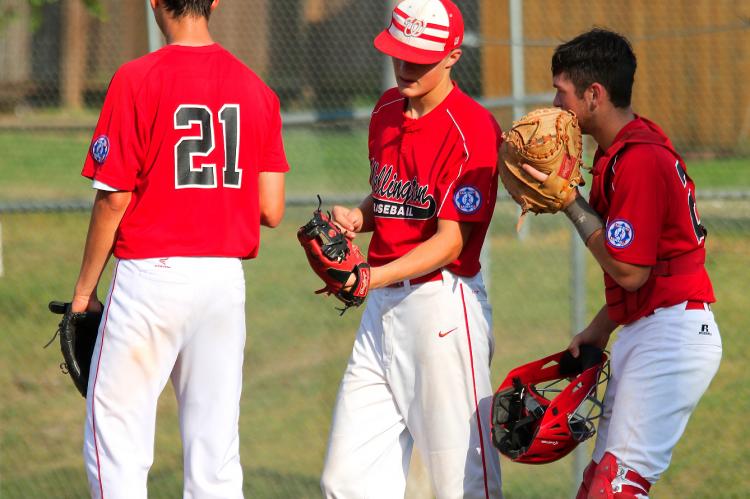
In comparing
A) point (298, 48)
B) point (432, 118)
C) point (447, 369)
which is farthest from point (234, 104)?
point (298, 48)

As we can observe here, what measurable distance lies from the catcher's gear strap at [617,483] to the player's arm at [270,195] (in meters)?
1.48

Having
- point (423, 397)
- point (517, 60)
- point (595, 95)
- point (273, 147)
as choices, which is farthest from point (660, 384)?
point (517, 60)

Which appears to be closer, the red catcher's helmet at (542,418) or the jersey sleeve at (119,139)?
the jersey sleeve at (119,139)

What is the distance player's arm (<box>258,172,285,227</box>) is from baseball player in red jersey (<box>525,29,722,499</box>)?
97 cm

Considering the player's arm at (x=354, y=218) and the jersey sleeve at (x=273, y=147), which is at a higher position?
the jersey sleeve at (x=273, y=147)

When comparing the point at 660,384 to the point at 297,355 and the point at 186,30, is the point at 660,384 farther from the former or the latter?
the point at 297,355

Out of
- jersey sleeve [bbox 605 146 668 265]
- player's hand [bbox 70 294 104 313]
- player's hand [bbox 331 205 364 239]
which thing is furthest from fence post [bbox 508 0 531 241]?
player's hand [bbox 70 294 104 313]

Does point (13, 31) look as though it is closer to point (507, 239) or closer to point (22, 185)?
point (22, 185)

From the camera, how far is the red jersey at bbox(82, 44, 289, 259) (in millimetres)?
3578

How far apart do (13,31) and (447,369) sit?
1550 centimetres

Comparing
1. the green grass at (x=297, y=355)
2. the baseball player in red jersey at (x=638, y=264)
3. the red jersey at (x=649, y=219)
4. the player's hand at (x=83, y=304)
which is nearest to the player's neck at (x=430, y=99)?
the baseball player in red jersey at (x=638, y=264)

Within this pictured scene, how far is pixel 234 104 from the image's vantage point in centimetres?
369

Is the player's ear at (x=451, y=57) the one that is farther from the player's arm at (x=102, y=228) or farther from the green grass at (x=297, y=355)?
the green grass at (x=297, y=355)

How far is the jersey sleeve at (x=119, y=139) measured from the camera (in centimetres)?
357
